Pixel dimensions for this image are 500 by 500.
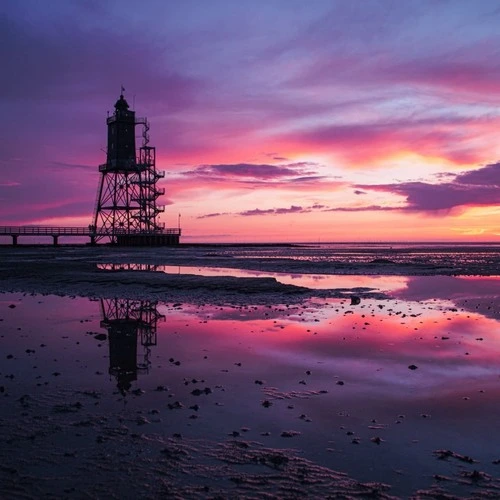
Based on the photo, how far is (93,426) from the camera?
25.6 ft

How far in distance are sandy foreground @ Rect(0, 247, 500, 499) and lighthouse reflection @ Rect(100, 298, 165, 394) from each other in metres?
0.08

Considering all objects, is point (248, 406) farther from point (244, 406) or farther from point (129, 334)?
point (129, 334)

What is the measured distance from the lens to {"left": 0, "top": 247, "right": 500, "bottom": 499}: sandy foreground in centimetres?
622

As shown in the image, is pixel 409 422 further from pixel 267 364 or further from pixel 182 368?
pixel 182 368

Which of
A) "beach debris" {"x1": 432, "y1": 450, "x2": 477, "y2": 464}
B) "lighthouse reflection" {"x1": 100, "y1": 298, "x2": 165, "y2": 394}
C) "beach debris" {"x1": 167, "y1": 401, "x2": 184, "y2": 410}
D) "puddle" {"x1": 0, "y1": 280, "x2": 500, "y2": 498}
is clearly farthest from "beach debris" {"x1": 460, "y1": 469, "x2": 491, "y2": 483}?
"lighthouse reflection" {"x1": 100, "y1": 298, "x2": 165, "y2": 394}

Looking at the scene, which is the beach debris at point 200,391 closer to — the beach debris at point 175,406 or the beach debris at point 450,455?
the beach debris at point 175,406

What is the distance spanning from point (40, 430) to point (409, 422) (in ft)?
18.8

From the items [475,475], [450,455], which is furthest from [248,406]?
[475,475]

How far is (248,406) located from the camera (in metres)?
8.92

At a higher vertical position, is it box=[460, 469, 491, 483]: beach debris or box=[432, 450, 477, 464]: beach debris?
box=[432, 450, 477, 464]: beach debris

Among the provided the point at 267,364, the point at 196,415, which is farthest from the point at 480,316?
the point at 196,415

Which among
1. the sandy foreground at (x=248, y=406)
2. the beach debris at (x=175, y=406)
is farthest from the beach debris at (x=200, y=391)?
the beach debris at (x=175, y=406)

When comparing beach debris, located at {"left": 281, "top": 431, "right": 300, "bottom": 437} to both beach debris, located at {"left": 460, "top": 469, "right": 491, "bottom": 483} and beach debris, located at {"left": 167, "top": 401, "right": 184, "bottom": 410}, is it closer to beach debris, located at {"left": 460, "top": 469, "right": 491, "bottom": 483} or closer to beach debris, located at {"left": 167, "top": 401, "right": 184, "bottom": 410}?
beach debris, located at {"left": 167, "top": 401, "right": 184, "bottom": 410}

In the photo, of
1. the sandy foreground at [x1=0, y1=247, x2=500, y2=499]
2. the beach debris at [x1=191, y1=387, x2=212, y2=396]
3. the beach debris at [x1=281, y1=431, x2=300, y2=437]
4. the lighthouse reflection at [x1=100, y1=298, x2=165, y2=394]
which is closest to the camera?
the sandy foreground at [x1=0, y1=247, x2=500, y2=499]
